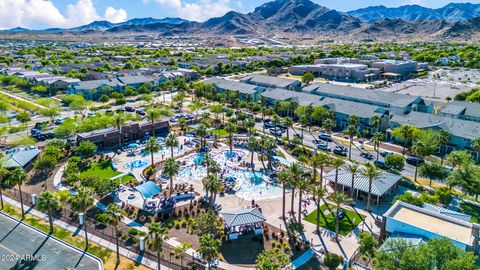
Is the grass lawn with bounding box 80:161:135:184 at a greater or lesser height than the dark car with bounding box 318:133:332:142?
lesser

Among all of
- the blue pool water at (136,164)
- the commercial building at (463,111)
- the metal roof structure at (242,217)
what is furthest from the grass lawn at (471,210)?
the blue pool water at (136,164)

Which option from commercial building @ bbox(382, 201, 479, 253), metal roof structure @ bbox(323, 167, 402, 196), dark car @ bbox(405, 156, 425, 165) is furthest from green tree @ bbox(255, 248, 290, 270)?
dark car @ bbox(405, 156, 425, 165)

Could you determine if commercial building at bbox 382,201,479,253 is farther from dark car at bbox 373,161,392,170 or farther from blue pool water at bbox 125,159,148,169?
blue pool water at bbox 125,159,148,169

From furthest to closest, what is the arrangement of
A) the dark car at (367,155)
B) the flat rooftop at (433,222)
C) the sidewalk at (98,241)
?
1. the dark car at (367,155)
2. the sidewalk at (98,241)
3. the flat rooftop at (433,222)

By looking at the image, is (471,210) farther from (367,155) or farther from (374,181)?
(367,155)

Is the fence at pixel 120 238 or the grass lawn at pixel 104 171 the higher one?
the grass lawn at pixel 104 171

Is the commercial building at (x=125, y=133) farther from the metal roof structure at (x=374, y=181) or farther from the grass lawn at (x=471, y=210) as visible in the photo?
the grass lawn at (x=471, y=210)
